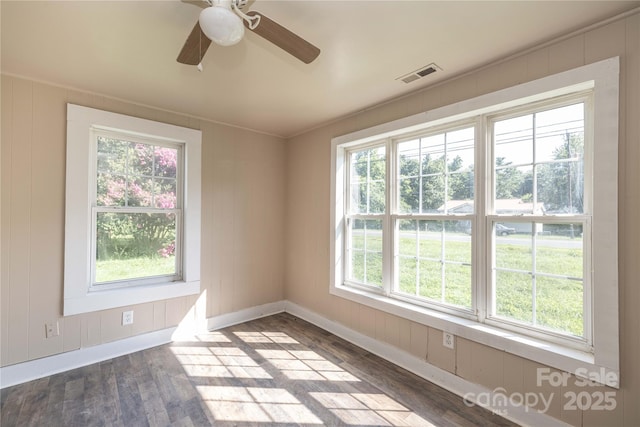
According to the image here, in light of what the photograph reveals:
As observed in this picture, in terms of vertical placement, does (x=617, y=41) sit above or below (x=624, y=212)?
above

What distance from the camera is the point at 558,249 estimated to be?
1.82 m

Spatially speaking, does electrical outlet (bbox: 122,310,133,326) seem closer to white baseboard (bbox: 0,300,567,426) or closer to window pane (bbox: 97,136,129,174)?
white baseboard (bbox: 0,300,567,426)

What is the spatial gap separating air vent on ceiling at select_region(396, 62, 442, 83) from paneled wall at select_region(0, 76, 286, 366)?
2091mm

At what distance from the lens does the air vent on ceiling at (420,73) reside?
2.07 metres

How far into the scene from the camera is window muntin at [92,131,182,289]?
8.80 feet

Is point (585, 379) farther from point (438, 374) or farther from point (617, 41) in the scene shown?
point (617, 41)

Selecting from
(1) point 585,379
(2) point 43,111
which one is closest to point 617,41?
(1) point 585,379

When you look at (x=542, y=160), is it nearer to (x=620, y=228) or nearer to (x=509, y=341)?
(x=620, y=228)

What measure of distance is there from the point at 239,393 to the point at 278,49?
247cm

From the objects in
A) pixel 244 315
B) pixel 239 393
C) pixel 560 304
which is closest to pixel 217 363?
pixel 239 393

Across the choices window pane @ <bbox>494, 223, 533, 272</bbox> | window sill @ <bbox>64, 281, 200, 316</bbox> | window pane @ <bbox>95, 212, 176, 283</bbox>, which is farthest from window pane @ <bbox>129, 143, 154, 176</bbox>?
window pane @ <bbox>494, 223, 533, 272</bbox>

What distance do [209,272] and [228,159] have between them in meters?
1.35

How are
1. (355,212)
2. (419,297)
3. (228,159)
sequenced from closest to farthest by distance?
(419,297), (355,212), (228,159)

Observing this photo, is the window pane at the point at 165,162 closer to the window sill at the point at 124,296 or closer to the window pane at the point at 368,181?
the window sill at the point at 124,296
